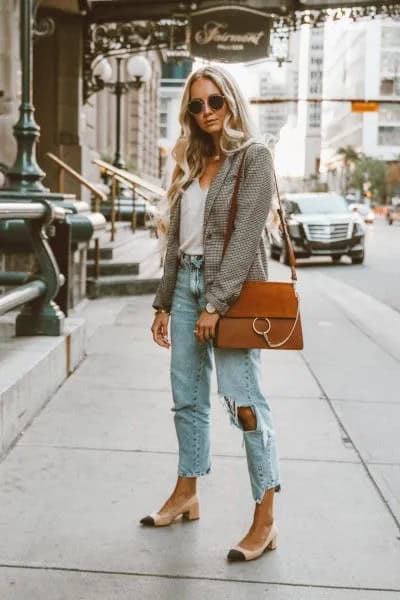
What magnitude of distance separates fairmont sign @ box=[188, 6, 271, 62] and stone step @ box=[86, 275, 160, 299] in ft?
24.6

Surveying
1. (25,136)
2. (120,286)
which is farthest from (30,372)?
(120,286)

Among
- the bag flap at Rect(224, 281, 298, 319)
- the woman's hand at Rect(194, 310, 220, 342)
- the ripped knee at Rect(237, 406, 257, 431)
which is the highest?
the bag flap at Rect(224, 281, 298, 319)

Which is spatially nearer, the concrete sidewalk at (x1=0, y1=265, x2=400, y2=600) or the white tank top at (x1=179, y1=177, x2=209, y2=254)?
the concrete sidewalk at (x1=0, y1=265, x2=400, y2=600)

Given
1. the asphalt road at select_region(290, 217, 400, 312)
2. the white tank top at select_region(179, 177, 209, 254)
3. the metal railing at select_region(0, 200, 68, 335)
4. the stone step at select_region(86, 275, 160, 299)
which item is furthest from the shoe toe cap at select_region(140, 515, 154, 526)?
the asphalt road at select_region(290, 217, 400, 312)

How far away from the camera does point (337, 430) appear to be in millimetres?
5742

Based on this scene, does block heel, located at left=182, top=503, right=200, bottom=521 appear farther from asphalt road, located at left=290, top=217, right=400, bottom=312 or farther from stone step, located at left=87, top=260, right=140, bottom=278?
asphalt road, located at left=290, top=217, right=400, bottom=312

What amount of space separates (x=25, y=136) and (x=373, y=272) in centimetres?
1312

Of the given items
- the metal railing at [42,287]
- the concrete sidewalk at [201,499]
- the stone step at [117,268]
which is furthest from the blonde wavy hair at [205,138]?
the stone step at [117,268]

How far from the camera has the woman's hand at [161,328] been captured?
13.1ft

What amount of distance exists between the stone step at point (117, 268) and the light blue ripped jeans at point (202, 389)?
9.41 m

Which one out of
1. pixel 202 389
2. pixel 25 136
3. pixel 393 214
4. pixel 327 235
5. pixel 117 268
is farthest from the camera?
pixel 393 214

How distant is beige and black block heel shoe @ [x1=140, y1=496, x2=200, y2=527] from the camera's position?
403cm

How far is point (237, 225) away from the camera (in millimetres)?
3578

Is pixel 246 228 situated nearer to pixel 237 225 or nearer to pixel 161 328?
pixel 237 225
